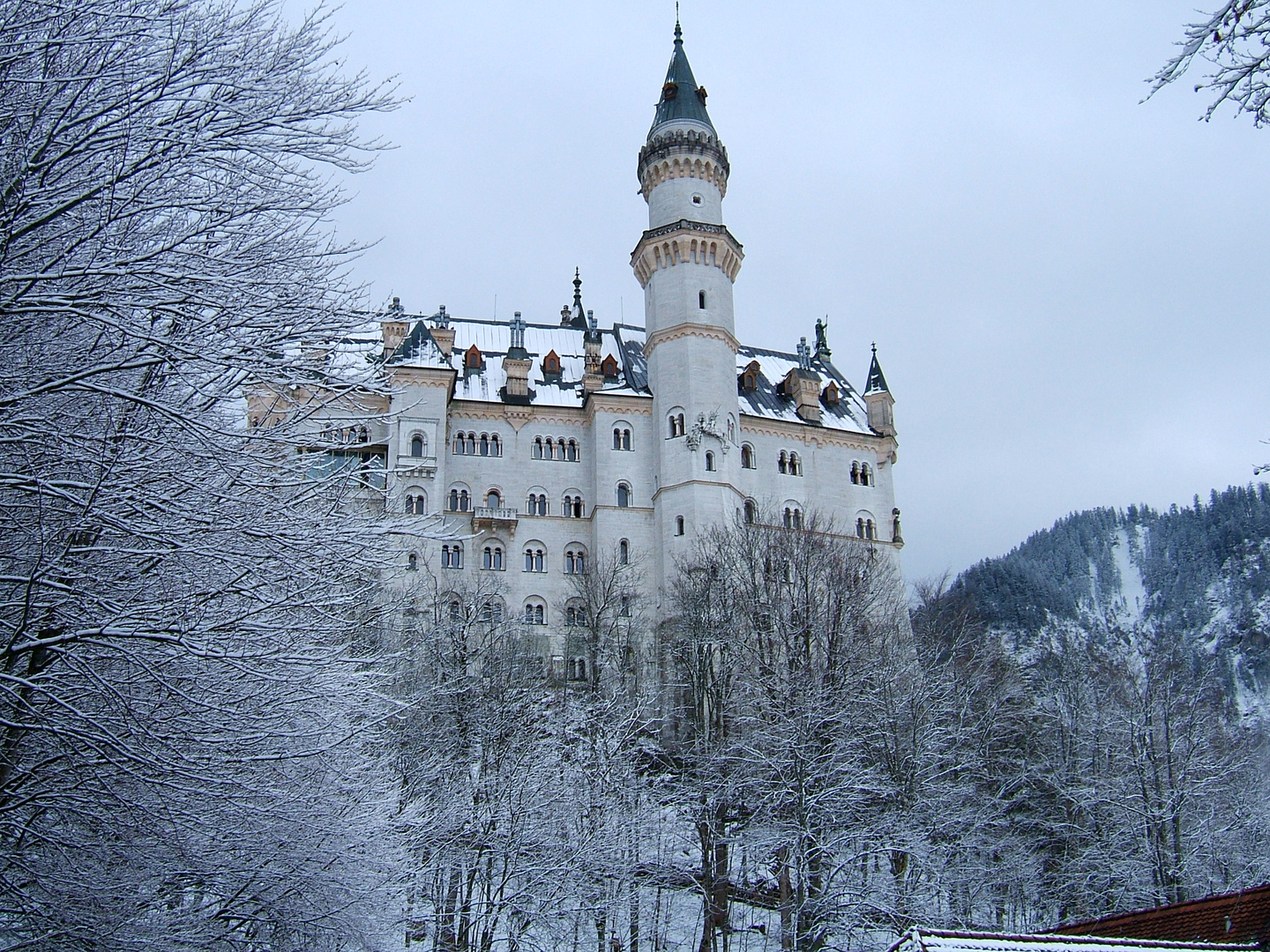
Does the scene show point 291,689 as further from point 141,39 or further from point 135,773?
point 141,39

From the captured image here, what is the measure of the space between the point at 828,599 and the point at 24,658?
1061 inches

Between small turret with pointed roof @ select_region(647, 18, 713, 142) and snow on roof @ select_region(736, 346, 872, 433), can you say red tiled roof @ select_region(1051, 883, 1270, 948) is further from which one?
small turret with pointed roof @ select_region(647, 18, 713, 142)

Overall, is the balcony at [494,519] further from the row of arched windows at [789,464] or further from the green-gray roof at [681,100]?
the green-gray roof at [681,100]

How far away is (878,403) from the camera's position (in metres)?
73.3

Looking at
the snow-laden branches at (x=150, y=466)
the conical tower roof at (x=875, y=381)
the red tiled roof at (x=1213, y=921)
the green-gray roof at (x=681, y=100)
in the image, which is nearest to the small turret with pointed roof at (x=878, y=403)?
the conical tower roof at (x=875, y=381)

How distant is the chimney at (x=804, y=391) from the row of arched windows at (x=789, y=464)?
2528mm

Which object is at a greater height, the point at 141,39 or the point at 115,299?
the point at 141,39

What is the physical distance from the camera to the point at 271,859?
13.7 meters

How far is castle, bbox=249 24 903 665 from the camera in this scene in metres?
61.5

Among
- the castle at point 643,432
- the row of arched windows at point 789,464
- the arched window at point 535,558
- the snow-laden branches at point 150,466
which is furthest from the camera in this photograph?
the row of arched windows at point 789,464

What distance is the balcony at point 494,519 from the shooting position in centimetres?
6197

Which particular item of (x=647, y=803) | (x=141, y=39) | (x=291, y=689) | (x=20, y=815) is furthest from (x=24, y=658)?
(x=647, y=803)

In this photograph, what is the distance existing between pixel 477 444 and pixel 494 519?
15.4 ft

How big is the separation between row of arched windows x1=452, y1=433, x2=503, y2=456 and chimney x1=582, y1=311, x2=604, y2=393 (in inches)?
224
